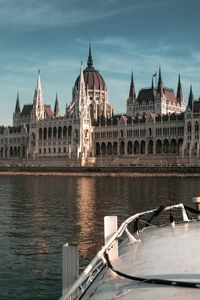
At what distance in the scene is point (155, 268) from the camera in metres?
7.16

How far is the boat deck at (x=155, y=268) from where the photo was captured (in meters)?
6.24

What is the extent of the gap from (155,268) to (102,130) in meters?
153

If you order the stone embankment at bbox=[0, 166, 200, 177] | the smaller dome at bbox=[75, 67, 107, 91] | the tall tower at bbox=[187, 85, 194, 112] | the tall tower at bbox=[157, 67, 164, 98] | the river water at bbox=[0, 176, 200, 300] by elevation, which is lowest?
the river water at bbox=[0, 176, 200, 300]

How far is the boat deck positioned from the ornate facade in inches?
4759

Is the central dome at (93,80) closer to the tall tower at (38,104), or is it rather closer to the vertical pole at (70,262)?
the tall tower at (38,104)

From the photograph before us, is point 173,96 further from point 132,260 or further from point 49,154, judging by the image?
point 132,260

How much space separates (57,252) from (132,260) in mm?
12768

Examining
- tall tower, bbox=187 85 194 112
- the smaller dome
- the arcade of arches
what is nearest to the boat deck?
the arcade of arches

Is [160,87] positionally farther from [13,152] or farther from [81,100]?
[13,152]

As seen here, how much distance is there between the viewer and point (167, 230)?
10445mm

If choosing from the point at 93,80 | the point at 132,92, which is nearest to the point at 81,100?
the point at 93,80

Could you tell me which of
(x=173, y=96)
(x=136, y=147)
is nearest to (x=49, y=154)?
(x=136, y=147)

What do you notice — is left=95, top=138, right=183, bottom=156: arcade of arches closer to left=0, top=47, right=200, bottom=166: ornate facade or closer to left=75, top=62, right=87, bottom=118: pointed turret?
left=0, top=47, right=200, bottom=166: ornate facade

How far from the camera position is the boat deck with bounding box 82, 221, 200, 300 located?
6238 millimetres
